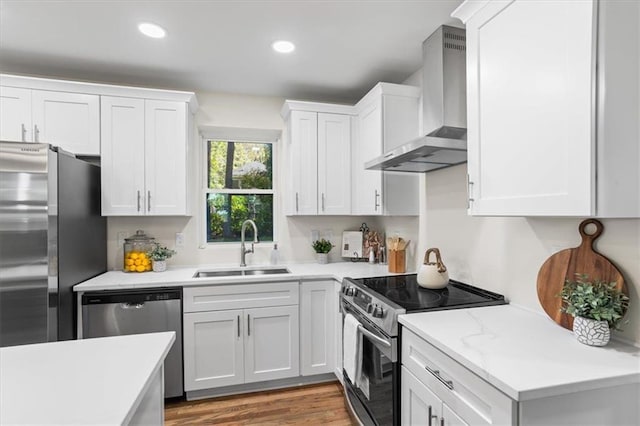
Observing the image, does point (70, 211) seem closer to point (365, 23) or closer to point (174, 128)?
point (174, 128)

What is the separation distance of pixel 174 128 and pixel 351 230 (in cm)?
194

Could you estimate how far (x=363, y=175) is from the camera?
116 inches

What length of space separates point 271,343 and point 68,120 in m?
2.37

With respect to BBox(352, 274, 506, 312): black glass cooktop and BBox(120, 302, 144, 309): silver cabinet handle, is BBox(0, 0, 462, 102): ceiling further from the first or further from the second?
BBox(120, 302, 144, 309): silver cabinet handle

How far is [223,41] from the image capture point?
2221 mm

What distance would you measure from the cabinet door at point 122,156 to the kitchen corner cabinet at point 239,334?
3.04ft

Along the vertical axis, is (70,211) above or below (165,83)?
below

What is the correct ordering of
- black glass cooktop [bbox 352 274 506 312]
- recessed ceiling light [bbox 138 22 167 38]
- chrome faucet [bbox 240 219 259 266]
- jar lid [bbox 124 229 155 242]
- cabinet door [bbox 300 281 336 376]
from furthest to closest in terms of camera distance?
chrome faucet [bbox 240 219 259 266]
jar lid [bbox 124 229 155 242]
cabinet door [bbox 300 281 336 376]
recessed ceiling light [bbox 138 22 167 38]
black glass cooktop [bbox 352 274 506 312]

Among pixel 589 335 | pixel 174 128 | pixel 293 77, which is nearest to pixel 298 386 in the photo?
pixel 589 335

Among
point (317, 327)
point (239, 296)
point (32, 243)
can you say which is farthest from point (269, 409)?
point (32, 243)

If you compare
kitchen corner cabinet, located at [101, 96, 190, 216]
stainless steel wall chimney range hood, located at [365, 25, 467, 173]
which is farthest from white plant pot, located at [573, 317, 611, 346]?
kitchen corner cabinet, located at [101, 96, 190, 216]

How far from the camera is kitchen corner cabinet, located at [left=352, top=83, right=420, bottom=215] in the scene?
2.60 metres

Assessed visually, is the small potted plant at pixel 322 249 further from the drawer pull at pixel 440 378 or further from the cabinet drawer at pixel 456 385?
the drawer pull at pixel 440 378

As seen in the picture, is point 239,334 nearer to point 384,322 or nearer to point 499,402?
point 384,322
